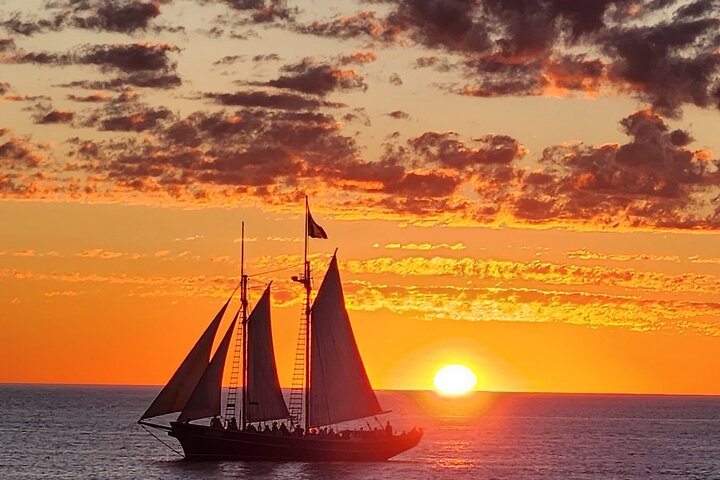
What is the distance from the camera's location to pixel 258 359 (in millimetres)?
114375

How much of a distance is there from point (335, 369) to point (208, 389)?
11.7 m

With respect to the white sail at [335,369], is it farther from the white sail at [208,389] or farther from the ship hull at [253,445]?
the white sail at [208,389]

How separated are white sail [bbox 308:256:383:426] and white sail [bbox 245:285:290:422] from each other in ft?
11.6

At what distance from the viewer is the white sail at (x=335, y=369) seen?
115 metres

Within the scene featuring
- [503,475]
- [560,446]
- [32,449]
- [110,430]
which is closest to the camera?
[503,475]

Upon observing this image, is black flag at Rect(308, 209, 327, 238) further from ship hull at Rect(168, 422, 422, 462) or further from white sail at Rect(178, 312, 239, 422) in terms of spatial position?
ship hull at Rect(168, 422, 422, 462)

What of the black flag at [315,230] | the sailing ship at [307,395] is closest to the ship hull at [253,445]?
the sailing ship at [307,395]

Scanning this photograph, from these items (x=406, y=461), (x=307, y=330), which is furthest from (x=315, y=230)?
(x=406, y=461)

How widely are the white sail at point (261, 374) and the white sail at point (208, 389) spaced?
15.1ft

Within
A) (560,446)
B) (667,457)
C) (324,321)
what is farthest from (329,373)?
(560,446)

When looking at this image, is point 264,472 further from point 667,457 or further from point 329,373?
point 667,457

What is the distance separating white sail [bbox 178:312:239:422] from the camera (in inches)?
4304

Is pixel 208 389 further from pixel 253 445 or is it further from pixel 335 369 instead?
pixel 335 369

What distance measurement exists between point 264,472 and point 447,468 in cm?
2616
